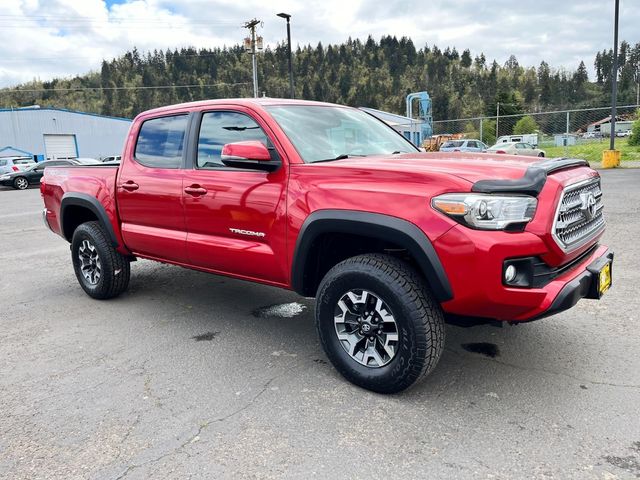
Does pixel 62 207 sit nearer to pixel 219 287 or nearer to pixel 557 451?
pixel 219 287

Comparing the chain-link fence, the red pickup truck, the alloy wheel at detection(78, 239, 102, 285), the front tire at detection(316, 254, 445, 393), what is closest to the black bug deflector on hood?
the red pickup truck

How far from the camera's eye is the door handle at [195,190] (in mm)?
3877

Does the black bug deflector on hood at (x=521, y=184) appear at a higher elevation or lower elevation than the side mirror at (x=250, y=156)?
lower

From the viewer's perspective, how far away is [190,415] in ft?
9.48

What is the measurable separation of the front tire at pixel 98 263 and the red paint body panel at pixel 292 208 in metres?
0.21

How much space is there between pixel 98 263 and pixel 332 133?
A: 278cm

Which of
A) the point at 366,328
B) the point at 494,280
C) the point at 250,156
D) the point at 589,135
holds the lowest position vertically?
the point at 366,328

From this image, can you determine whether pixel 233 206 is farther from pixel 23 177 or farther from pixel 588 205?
pixel 23 177

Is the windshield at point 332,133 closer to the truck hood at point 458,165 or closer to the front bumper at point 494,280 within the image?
the truck hood at point 458,165

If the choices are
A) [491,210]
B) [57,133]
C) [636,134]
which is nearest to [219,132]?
[491,210]

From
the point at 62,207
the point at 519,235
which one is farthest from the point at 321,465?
the point at 62,207

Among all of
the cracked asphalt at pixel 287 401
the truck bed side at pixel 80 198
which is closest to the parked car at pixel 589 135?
the cracked asphalt at pixel 287 401

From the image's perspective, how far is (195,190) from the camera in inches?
155

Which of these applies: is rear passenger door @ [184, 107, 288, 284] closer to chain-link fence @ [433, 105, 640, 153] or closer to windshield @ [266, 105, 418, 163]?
windshield @ [266, 105, 418, 163]
